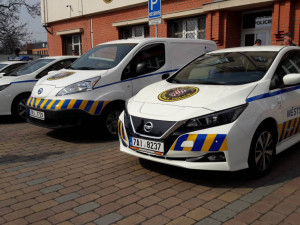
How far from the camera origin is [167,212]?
3193mm

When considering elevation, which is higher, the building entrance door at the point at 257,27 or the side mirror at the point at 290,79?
the building entrance door at the point at 257,27

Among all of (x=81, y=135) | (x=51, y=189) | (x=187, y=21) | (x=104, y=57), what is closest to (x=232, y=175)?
(x=51, y=189)

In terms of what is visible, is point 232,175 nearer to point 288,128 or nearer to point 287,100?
point 288,128

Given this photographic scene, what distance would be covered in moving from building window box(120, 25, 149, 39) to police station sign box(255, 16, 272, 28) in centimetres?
539

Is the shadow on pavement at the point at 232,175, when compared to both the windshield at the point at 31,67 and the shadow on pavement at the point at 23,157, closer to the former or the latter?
the shadow on pavement at the point at 23,157

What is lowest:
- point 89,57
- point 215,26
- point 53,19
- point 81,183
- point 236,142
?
point 81,183

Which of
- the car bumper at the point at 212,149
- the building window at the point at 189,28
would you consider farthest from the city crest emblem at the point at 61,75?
the building window at the point at 189,28

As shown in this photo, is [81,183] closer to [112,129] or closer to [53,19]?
[112,129]

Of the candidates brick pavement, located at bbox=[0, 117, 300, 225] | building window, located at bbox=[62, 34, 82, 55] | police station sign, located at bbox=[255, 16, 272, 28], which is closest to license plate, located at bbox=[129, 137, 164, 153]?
brick pavement, located at bbox=[0, 117, 300, 225]

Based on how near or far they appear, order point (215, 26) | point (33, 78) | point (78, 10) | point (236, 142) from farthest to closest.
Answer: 1. point (78, 10)
2. point (215, 26)
3. point (33, 78)
4. point (236, 142)

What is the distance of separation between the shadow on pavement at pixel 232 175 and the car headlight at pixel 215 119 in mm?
734

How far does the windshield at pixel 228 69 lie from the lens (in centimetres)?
430

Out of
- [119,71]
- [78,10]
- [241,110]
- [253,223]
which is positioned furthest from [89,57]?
[78,10]

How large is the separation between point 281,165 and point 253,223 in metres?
1.77
